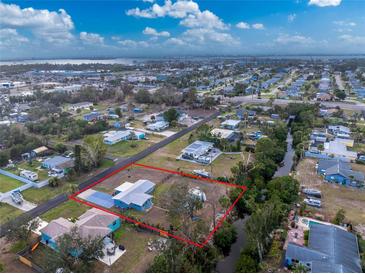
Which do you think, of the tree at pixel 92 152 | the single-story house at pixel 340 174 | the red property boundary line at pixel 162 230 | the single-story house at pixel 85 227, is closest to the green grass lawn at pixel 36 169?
the tree at pixel 92 152

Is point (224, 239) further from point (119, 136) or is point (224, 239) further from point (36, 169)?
point (119, 136)

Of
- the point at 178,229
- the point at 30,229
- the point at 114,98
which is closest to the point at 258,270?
the point at 178,229

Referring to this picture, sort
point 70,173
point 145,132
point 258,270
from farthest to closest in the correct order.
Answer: point 145,132
point 70,173
point 258,270

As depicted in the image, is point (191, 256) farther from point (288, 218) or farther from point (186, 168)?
point (186, 168)

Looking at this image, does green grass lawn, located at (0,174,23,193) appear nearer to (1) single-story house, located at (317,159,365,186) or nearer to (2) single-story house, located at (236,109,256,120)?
(1) single-story house, located at (317,159,365,186)

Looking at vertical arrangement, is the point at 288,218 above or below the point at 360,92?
below

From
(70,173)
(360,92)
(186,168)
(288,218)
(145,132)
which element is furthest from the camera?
(360,92)
